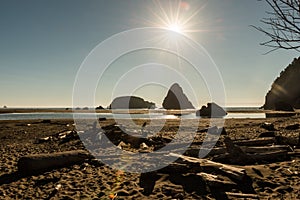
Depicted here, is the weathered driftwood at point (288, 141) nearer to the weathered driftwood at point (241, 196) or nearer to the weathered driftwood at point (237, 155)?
the weathered driftwood at point (237, 155)

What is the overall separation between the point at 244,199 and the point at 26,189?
7.35m

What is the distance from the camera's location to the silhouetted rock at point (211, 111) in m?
79.8

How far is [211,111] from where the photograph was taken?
8325 cm

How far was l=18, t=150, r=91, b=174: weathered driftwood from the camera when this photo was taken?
10727 millimetres

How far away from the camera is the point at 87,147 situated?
1650cm

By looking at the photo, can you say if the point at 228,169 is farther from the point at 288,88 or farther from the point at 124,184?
the point at 288,88

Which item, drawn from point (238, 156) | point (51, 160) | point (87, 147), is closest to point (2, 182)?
point (51, 160)

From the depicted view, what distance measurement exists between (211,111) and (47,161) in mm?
76204

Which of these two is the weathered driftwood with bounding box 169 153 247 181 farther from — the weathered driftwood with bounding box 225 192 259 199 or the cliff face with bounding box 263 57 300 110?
the cliff face with bounding box 263 57 300 110

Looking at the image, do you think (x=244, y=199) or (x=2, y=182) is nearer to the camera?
(x=244, y=199)

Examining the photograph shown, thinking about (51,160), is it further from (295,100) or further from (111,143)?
(295,100)

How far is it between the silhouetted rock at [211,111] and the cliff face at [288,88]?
57540 millimetres

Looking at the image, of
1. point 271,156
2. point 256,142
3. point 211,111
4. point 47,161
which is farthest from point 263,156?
point 211,111

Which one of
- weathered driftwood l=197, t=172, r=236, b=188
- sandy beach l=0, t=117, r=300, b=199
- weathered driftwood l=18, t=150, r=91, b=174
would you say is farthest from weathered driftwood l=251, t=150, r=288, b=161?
weathered driftwood l=18, t=150, r=91, b=174
